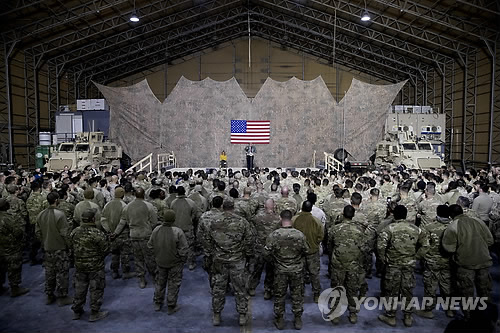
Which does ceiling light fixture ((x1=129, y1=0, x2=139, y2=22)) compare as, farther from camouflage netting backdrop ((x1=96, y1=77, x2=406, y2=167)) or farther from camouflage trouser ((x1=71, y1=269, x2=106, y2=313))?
camouflage trouser ((x1=71, y1=269, x2=106, y2=313))

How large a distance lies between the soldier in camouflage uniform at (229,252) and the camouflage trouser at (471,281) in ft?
9.48

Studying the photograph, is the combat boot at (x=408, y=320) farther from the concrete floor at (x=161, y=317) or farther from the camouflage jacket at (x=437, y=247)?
the camouflage jacket at (x=437, y=247)

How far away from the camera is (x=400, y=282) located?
4.87m

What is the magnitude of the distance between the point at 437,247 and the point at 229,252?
2850 mm

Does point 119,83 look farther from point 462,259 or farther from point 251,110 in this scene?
point 462,259

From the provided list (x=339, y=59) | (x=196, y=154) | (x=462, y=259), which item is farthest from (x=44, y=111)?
(x=462, y=259)

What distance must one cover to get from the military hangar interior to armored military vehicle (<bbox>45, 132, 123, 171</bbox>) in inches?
32.5

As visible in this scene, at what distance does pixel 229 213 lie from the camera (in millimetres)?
4867

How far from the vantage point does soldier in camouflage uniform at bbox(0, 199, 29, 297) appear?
5609 mm

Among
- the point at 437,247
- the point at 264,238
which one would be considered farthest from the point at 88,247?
the point at 437,247

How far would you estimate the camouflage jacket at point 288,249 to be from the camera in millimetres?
4617

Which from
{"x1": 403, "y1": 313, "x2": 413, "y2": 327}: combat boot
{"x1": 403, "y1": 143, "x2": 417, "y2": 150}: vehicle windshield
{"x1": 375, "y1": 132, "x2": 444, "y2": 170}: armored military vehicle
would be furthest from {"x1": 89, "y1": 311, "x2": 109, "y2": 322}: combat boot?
{"x1": 403, "y1": 143, "x2": 417, "y2": 150}: vehicle windshield

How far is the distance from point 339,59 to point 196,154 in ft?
52.1

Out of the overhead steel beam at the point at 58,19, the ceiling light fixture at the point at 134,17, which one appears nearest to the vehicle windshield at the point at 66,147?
the overhead steel beam at the point at 58,19
